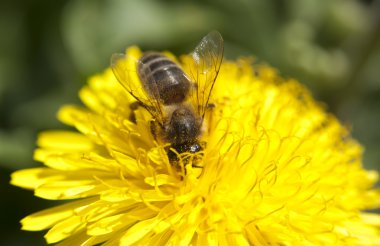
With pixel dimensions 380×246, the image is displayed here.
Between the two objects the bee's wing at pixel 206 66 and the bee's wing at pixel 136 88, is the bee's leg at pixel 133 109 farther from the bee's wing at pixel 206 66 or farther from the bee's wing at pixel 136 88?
the bee's wing at pixel 206 66

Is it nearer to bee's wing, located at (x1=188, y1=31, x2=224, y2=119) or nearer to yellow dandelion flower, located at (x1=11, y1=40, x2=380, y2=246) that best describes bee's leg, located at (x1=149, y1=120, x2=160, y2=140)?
yellow dandelion flower, located at (x1=11, y1=40, x2=380, y2=246)

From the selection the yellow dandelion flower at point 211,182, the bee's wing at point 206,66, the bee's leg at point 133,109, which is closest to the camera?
the yellow dandelion flower at point 211,182

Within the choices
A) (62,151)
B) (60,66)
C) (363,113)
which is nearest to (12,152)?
(62,151)

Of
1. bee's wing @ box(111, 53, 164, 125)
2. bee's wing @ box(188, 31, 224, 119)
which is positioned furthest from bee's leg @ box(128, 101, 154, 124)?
bee's wing @ box(188, 31, 224, 119)

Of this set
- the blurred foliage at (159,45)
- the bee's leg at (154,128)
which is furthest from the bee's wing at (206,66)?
the blurred foliage at (159,45)

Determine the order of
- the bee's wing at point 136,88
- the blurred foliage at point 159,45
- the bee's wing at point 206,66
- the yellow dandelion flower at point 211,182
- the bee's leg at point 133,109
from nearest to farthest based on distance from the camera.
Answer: the yellow dandelion flower at point 211,182, the bee's wing at point 136,88, the bee's wing at point 206,66, the bee's leg at point 133,109, the blurred foliage at point 159,45
